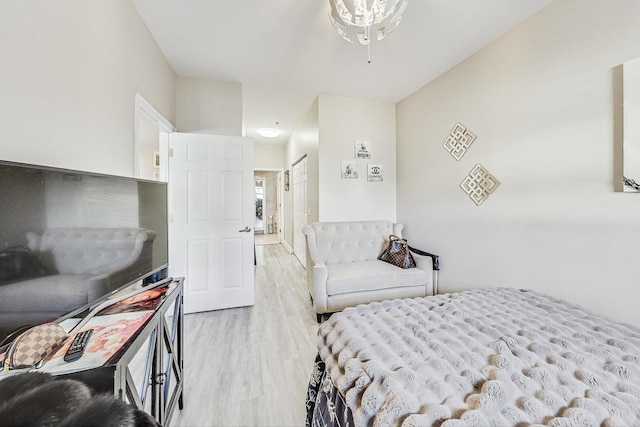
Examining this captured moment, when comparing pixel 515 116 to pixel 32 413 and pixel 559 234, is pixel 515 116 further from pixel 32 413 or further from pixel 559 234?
pixel 32 413

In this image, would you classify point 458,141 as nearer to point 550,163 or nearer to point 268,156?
point 550,163

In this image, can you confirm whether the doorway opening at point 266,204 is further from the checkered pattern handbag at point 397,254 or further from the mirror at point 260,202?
the checkered pattern handbag at point 397,254

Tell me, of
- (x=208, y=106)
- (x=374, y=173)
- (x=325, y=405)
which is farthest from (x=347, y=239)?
(x=208, y=106)

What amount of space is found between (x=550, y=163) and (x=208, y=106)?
3353mm

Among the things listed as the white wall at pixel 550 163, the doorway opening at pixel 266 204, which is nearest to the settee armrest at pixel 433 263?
the white wall at pixel 550 163

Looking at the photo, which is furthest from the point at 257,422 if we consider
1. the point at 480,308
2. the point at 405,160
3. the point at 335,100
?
the point at 335,100

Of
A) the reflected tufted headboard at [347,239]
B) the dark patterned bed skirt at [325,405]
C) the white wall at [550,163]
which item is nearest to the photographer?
the dark patterned bed skirt at [325,405]

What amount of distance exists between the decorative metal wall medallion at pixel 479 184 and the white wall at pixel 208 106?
263 cm

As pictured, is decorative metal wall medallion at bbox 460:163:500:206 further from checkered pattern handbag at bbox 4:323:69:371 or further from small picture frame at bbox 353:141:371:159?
checkered pattern handbag at bbox 4:323:69:371

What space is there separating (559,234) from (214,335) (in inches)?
114

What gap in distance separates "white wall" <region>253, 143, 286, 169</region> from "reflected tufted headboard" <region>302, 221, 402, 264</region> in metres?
3.83

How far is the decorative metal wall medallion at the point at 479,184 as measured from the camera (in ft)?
7.25

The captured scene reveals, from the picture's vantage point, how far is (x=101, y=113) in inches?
54.7

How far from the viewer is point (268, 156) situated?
6.38 metres
